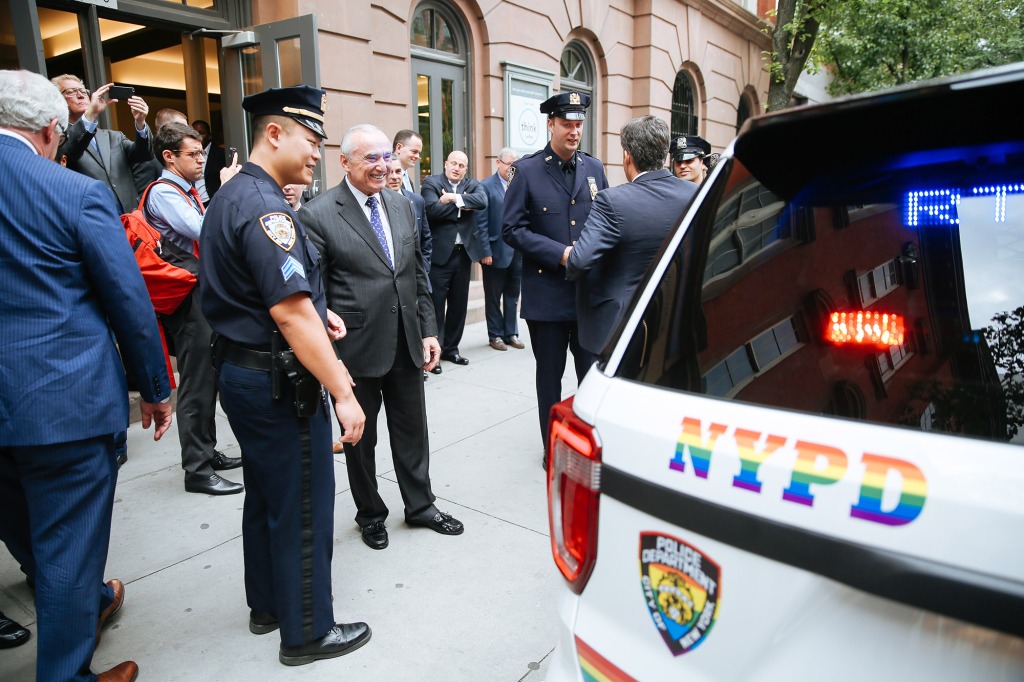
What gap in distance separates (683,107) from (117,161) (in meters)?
13.4

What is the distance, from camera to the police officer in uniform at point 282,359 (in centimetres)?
231

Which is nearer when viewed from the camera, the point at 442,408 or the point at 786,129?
the point at 786,129

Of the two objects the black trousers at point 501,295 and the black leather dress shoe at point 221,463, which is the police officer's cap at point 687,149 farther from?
the black leather dress shoe at point 221,463

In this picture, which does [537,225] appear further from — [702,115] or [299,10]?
[702,115]

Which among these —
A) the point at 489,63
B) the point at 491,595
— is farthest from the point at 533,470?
the point at 489,63

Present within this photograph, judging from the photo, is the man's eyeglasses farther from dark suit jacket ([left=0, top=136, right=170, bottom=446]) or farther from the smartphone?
the smartphone

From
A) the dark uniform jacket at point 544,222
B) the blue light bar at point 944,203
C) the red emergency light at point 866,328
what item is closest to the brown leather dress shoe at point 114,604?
the dark uniform jacket at point 544,222

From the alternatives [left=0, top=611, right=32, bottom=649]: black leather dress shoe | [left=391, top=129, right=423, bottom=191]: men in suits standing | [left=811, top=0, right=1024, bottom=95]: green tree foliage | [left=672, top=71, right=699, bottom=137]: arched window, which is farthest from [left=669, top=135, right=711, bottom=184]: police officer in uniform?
[left=811, top=0, right=1024, bottom=95]: green tree foliage

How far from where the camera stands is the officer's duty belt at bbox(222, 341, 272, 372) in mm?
2416

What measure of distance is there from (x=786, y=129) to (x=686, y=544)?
826 millimetres

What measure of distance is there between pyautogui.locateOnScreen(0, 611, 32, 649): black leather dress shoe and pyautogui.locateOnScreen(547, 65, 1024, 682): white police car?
7.97 feet

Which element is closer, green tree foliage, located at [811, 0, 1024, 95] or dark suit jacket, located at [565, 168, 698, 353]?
dark suit jacket, located at [565, 168, 698, 353]

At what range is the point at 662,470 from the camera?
123 centimetres

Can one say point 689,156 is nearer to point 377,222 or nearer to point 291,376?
point 377,222
